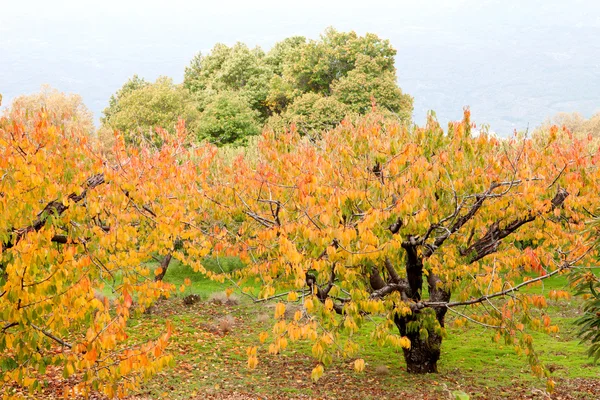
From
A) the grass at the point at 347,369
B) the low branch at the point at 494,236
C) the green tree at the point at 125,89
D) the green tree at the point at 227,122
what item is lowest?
the grass at the point at 347,369

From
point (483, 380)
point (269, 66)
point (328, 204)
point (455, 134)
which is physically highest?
point (269, 66)

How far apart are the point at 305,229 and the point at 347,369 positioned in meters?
8.26

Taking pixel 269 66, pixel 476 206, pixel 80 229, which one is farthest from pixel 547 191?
pixel 269 66

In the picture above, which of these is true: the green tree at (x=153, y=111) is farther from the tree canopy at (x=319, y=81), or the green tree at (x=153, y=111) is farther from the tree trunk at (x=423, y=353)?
the tree trunk at (x=423, y=353)

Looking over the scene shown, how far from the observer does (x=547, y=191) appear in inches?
459

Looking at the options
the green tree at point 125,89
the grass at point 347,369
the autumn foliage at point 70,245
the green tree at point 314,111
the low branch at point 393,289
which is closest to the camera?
the autumn foliage at point 70,245

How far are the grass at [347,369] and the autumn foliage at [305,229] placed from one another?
1308 mm

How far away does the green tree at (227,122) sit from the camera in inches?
1698

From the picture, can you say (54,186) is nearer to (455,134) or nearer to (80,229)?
(80,229)

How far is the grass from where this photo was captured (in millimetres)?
13547

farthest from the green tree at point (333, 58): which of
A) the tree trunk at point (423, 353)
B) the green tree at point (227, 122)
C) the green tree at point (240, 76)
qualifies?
the tree trunk at point (423, 353)

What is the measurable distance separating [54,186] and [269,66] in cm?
4823

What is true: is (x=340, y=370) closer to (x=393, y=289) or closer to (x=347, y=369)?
(x=347, y=369)

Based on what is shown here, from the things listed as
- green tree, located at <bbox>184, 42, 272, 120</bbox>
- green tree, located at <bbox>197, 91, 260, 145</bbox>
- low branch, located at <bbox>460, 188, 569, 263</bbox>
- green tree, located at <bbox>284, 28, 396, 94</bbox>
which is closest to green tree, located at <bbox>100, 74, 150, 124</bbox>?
green tree, located at <bbox>184, 42, 272, 120</bbox>
